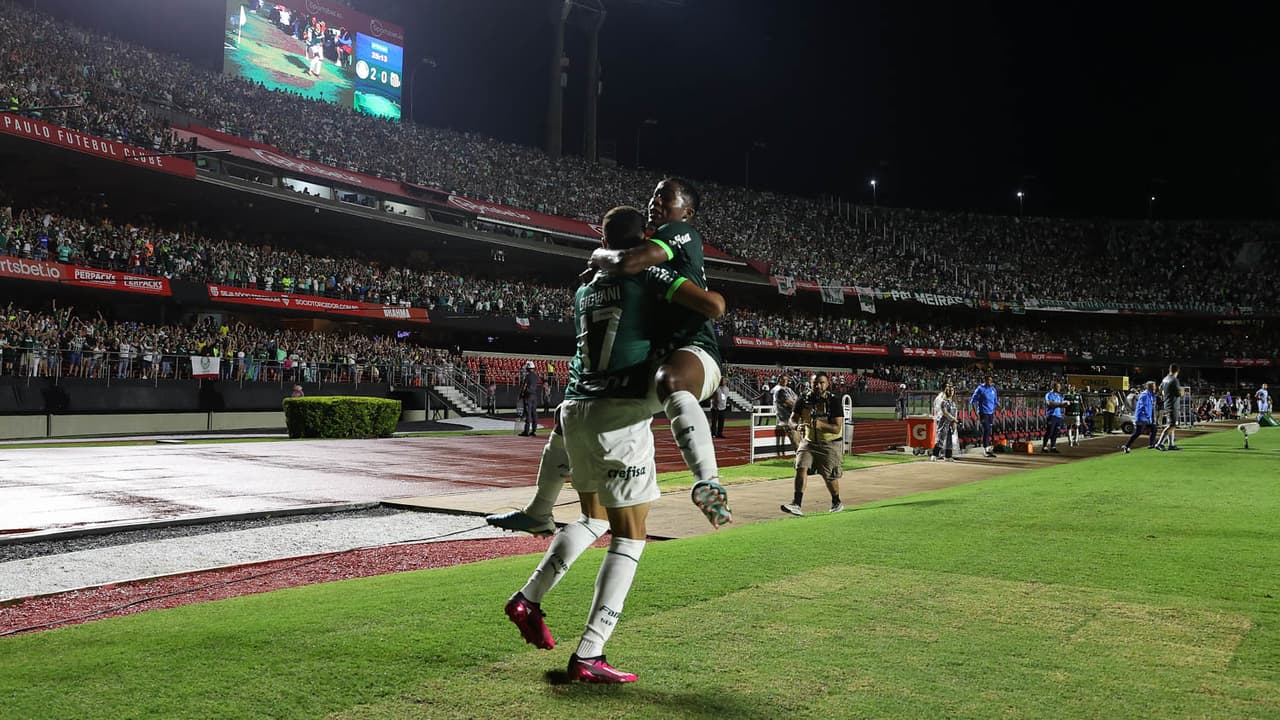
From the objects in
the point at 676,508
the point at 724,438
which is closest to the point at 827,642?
the point at 676,508

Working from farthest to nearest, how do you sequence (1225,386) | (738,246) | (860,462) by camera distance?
(1225,386) < (738,246) < (860,462)

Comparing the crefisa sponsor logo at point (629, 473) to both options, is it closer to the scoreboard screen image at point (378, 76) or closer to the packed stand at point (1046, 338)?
the scoreboard screen image at point (378, 76)

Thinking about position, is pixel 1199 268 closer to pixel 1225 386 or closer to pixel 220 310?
pixel 1225 386

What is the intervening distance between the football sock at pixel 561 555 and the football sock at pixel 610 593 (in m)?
0.12

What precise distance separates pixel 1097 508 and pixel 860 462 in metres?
9.33

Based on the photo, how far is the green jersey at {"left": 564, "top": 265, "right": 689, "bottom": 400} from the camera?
3.93 m

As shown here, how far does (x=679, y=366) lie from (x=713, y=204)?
61416 millimetres

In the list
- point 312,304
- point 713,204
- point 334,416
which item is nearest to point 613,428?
point 334,416

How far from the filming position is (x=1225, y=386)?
70188mm

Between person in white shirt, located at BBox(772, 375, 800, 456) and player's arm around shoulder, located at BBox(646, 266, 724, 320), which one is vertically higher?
player's arm around shoulder, located at BBox(646, 266, 724, 320)

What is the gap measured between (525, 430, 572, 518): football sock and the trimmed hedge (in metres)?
21.7

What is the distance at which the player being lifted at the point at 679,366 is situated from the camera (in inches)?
145

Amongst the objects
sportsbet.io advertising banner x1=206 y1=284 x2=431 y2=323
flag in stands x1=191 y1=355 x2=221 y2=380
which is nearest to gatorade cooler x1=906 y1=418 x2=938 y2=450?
flag in stands x1=191 y1=355 x2=221 y2=380

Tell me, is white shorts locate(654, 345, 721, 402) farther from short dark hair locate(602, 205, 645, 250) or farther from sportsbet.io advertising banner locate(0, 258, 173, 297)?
sportsbet.io advertising banner locate(0, 258, 173, 297)
